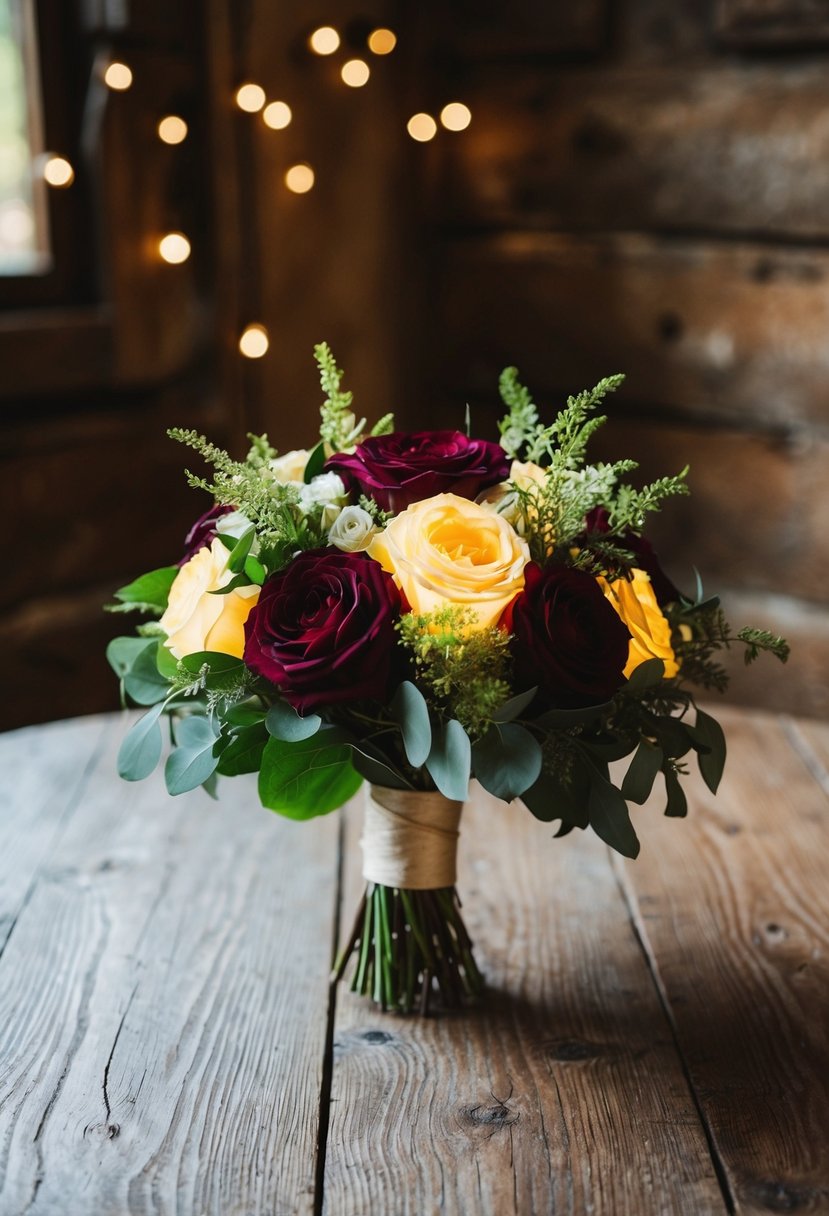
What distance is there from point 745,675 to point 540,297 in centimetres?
88

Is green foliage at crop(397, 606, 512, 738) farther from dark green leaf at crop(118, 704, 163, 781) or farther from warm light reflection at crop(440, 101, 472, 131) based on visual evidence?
warm light reflection at crop(440, 101, 472, 131)

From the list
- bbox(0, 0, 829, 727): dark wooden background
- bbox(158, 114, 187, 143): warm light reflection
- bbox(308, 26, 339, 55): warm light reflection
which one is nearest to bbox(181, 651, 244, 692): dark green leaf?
bbox(0, 0, 829, 727): dark wooden background

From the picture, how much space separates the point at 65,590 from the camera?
2.31m

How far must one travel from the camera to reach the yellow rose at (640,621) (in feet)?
2.77

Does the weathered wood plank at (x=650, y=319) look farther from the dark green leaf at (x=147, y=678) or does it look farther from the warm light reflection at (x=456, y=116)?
the dark green leaf at (x=147, y=678)

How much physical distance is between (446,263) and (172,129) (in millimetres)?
659

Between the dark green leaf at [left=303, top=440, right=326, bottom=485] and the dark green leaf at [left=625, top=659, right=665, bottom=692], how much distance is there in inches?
10.9

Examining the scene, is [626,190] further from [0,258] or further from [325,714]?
[325,714]

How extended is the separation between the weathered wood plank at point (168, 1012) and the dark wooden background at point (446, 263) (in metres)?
1.14

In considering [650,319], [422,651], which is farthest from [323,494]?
[650,319]

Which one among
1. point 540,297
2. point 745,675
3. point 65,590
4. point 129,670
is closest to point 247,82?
point 540,297

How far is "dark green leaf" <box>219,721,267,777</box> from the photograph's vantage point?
0.85 metres

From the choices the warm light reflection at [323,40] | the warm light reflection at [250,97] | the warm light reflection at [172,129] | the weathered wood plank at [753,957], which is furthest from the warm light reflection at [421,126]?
the weathered wood plank at [753,957]

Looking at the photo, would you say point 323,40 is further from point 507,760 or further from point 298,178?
point 507,760
